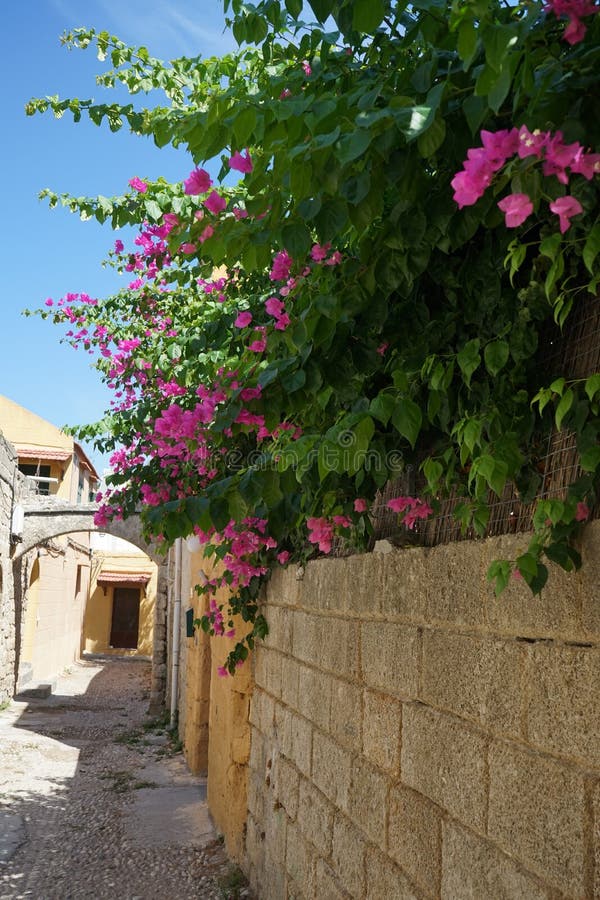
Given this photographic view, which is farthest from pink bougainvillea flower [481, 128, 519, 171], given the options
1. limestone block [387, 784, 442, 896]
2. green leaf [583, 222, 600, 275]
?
limestone block [387, 784, 442, 896]

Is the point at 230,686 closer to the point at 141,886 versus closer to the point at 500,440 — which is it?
the point at 141,886

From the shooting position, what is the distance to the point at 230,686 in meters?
5.45

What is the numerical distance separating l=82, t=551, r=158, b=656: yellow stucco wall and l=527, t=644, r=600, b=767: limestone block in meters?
28.9

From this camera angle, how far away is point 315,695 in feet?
11.6

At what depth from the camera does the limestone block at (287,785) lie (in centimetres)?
378

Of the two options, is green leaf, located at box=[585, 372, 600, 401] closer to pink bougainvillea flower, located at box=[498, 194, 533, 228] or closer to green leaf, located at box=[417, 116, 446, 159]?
pink bougainvillea flower, located at box=[498, 194, 533, 228]

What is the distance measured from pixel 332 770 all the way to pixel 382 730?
2.02 feet

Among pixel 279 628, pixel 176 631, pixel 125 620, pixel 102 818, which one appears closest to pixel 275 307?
pixel 279 628

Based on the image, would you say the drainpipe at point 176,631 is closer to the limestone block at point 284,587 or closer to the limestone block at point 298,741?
the limestone block at point 284,587

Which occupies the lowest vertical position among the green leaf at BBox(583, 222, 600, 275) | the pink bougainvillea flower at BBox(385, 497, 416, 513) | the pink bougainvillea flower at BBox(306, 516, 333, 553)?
the pink bougainvillea flower at BBox(306, 516, 333, 553)

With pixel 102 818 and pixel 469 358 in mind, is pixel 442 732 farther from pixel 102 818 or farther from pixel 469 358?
pixel 102 818

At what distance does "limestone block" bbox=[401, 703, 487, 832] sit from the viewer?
79.3 inches

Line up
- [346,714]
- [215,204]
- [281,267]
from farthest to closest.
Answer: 1. [346,714]
2. [281,267]
3. [215,204]

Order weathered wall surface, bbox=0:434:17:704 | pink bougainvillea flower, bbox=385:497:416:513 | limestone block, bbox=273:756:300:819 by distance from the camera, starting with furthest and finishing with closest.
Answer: weathered wall surface, bbox=0:434:17:704, limestone block, bbox=273:756:300:819, pink bougainvillea flower, bbox=385:497:416:513
